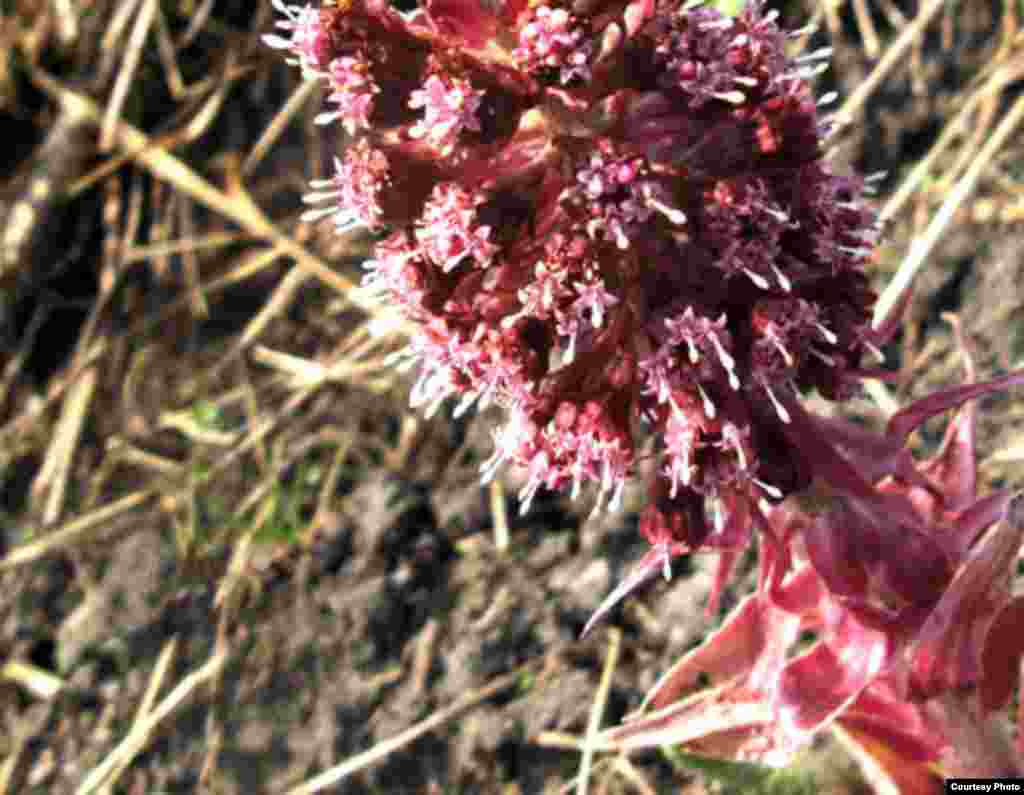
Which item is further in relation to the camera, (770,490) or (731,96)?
(770,490)

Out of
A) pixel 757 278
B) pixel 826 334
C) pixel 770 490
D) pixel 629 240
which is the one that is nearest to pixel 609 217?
pixel 629 240

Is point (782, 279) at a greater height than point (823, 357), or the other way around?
point (782, 279)

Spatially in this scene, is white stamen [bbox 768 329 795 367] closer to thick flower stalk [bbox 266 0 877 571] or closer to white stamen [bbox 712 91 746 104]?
thick flower stalk [bbox 266 0 877 571]

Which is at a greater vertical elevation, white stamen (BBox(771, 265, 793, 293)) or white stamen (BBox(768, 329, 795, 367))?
white stamen (BBox(771, 265, 793, 293))

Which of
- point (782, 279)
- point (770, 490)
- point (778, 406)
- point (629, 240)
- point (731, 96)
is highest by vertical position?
point (731, 96)

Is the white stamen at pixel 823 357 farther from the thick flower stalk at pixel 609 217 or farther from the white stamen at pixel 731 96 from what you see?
the white stamen at pixel 731 96

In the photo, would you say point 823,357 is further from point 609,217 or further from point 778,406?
point 609,217

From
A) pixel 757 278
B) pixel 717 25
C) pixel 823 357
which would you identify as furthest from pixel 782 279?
pixel 717 25

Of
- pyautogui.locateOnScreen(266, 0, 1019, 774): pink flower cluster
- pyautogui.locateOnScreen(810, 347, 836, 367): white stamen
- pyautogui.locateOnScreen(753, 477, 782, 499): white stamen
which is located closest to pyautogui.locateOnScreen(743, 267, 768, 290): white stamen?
pyautogui.locateOnScreen(266, 0, 1019, 774): pink flower cluster

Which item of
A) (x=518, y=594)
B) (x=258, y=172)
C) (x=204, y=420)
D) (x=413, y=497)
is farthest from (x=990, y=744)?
(x=258, y=172)
